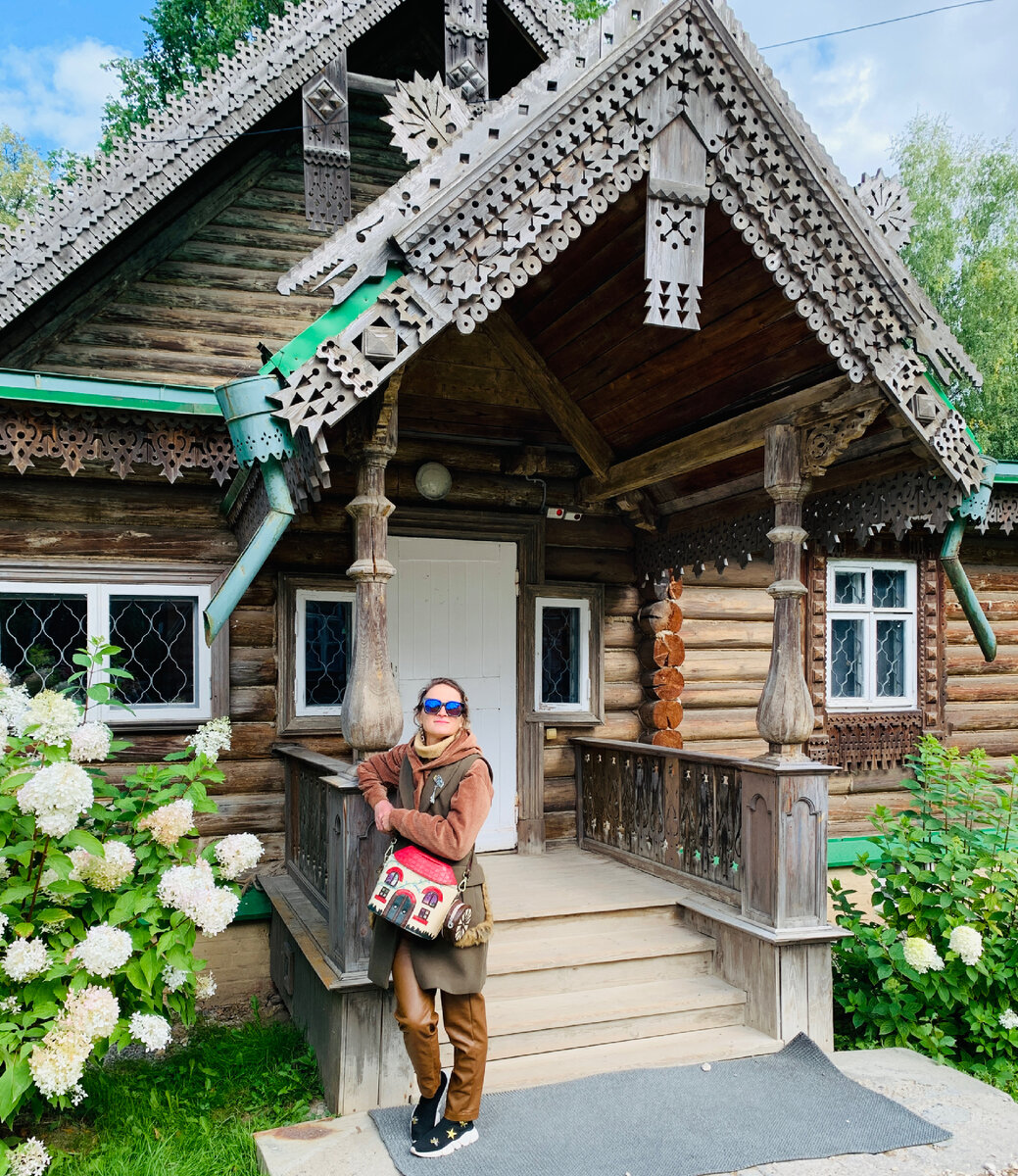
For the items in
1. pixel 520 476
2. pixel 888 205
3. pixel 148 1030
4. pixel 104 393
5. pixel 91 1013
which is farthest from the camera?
pixel 520 476

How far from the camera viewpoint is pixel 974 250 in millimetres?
24078

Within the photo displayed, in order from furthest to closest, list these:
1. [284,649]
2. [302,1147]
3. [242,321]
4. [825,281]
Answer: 1. [242,321]
2. [284,649]
3. [825,281]
4. [302,1147]

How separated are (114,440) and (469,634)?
9.37ft

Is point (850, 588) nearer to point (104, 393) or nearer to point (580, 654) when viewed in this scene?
point (580, 654)

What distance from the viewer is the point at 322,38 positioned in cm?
684

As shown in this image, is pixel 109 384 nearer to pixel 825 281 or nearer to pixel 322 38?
pixel 322 38

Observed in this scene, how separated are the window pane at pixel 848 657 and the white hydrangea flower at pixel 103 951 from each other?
23.0 feet

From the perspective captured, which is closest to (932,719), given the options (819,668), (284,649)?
(819,668)

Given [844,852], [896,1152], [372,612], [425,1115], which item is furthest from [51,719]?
[844,852]

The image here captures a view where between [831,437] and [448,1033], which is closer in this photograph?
[448,1033]

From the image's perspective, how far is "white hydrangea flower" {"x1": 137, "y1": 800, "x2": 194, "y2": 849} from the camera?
4094mm

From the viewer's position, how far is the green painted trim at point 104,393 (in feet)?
17.4

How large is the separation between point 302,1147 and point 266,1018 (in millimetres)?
2332

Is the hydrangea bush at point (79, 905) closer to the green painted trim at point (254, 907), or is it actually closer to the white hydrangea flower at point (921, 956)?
the green painted trim at point (254, 907)
